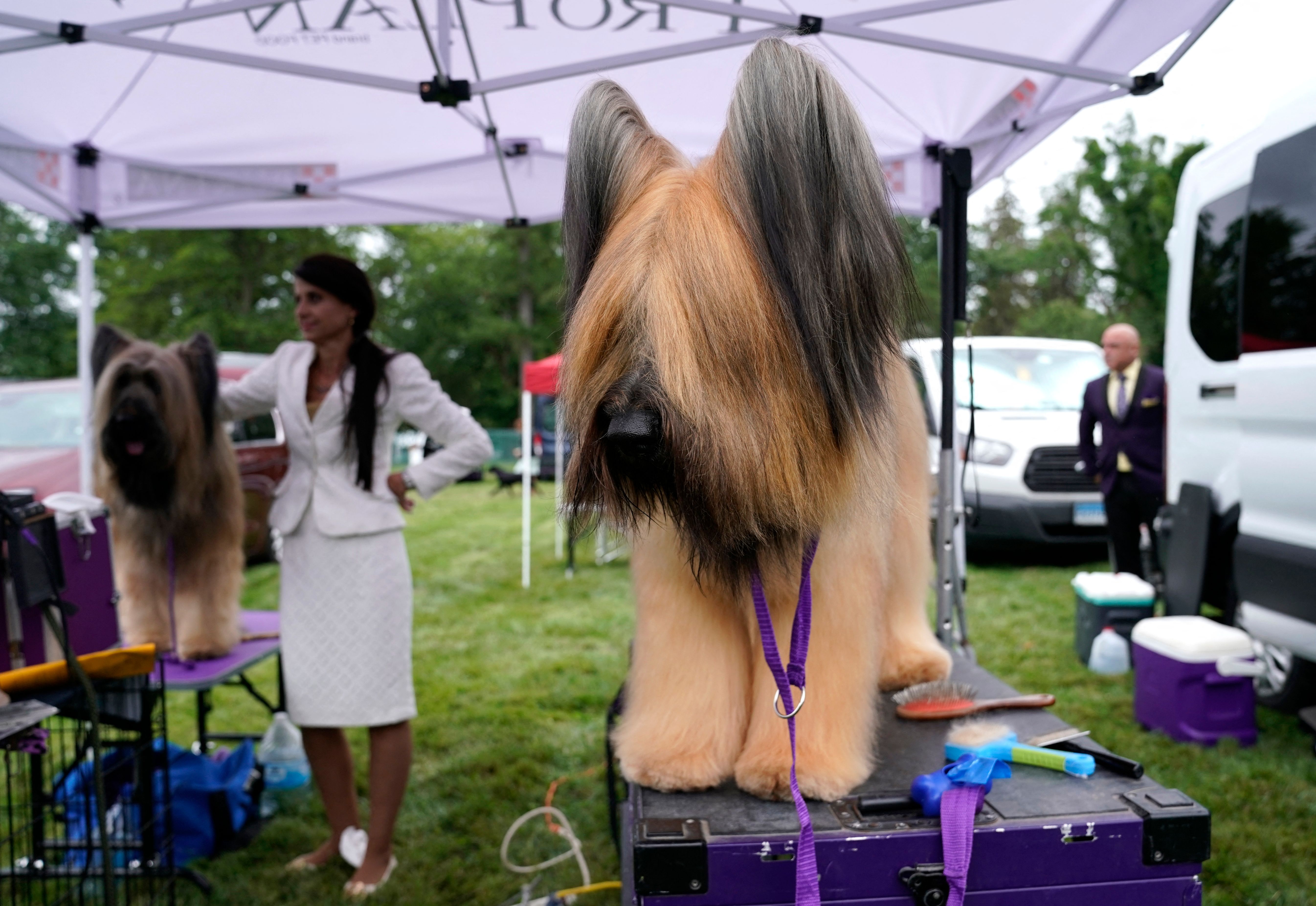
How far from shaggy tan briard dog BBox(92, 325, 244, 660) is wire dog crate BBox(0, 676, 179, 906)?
53 cm

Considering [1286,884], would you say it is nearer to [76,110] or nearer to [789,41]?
[789,41]

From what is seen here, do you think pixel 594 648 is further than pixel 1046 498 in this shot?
No

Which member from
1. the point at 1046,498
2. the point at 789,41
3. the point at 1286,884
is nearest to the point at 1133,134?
the point at 1046,498

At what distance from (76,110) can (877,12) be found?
3638 mm

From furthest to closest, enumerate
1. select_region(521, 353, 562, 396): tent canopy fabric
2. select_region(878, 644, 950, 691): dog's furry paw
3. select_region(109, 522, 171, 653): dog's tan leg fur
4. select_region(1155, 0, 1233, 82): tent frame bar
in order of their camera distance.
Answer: select_region(521, 353, 562, 396): tent canopy fabric < select_region(109, 522, 171, 653): dog's tan leg fur < select_region(1155, 0, 1233, 82): tent frame bar < select_region(878, 644, 950, 691): dog's furry paw

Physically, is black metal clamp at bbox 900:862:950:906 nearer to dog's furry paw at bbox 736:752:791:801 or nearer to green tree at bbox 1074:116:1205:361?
dog's furry paw at bbox 736:752:791:801

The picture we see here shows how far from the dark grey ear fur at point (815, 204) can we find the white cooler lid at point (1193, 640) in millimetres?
3480

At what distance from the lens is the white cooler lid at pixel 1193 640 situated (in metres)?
4.22

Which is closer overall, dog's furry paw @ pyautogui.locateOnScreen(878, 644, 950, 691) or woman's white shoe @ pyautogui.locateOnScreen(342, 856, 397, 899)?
dog's furry paw @ pyautogui.locateOnScreen(878, 644, 950, 691)

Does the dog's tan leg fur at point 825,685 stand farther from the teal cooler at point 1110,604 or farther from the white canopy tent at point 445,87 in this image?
the teal cooler at point 1110,604

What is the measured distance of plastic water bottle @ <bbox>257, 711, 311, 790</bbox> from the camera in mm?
4234

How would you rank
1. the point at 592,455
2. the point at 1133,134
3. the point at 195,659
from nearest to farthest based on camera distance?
1. the point at 592,455
2. the point at 195,659
3. the point at 1133,134

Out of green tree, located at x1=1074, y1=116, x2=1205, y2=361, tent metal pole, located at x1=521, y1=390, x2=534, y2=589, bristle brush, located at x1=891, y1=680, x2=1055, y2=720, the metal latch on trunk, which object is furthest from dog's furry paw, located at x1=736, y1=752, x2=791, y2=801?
green tree, located at x1=1074, y1=116, x2=1205, y2=361

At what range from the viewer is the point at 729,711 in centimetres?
207
